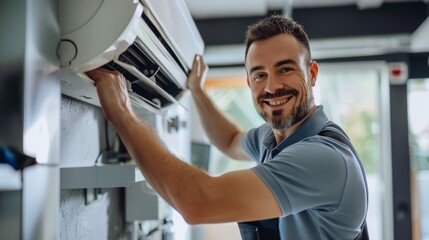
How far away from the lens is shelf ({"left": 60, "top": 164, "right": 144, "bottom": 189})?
43.3 inches

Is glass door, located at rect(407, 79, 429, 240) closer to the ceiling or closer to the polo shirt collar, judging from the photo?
the ceiling

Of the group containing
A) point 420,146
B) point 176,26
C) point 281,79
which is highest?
point 176,26

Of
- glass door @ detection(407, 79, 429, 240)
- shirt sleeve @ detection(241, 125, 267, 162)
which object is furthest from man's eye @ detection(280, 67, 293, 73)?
glass door @ detection(407, 79, 429, 240)

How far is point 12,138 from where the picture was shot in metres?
0.71

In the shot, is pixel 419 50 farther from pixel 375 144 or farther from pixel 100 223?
pixel 100 223

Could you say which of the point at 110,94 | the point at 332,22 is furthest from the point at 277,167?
the point at 332,22

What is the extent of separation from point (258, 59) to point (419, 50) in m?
2.31

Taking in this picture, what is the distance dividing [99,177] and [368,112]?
2947 mm

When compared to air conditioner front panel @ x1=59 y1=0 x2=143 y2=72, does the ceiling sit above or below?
above

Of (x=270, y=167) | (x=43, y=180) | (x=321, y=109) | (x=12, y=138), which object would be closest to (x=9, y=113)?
(x=12, y=138)

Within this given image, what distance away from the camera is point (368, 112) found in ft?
11.5

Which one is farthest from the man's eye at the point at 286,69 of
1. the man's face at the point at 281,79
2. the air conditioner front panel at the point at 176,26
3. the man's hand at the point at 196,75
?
the man's hand at the point at 196,75

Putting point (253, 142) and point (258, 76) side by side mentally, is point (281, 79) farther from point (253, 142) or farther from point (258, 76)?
point (253, 142)

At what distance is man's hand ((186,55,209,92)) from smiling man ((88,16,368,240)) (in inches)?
18.9
